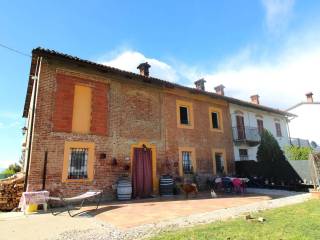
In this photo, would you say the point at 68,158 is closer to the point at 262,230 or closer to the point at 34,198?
the point at 34,198

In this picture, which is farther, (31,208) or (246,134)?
(246,134)

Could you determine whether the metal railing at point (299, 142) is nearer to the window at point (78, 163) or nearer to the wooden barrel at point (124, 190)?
the wooden barrel at point (124, 190)

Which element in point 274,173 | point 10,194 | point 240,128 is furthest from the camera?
point 240,128

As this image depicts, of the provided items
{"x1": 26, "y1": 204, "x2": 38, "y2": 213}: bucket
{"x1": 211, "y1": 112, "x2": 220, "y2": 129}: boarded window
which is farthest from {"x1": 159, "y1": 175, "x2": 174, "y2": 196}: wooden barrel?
{"x1": 211, "y1": 112, "x2": 220, "y2": 129}: boarded window

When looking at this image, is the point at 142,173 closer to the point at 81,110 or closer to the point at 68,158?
the point at 68,158

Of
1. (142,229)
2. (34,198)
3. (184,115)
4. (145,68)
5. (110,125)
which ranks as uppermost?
(145,68)

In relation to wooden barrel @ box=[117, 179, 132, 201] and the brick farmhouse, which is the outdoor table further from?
wooden barrel @ box=[117, 179, 132, 201]

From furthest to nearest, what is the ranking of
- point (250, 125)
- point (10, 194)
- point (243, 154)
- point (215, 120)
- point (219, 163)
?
point (250, 125) → point (243, 154) → point (215, 120) → point (219, 163) → point (10, 194)

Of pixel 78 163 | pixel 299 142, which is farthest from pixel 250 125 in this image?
pixel 78 163

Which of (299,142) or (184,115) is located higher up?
(184,115)

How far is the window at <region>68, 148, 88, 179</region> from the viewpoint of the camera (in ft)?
33.5

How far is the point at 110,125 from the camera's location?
11.7 metres

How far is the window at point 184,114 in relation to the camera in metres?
14.7

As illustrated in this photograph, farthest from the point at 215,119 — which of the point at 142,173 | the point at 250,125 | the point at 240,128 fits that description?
the point at 142,173
